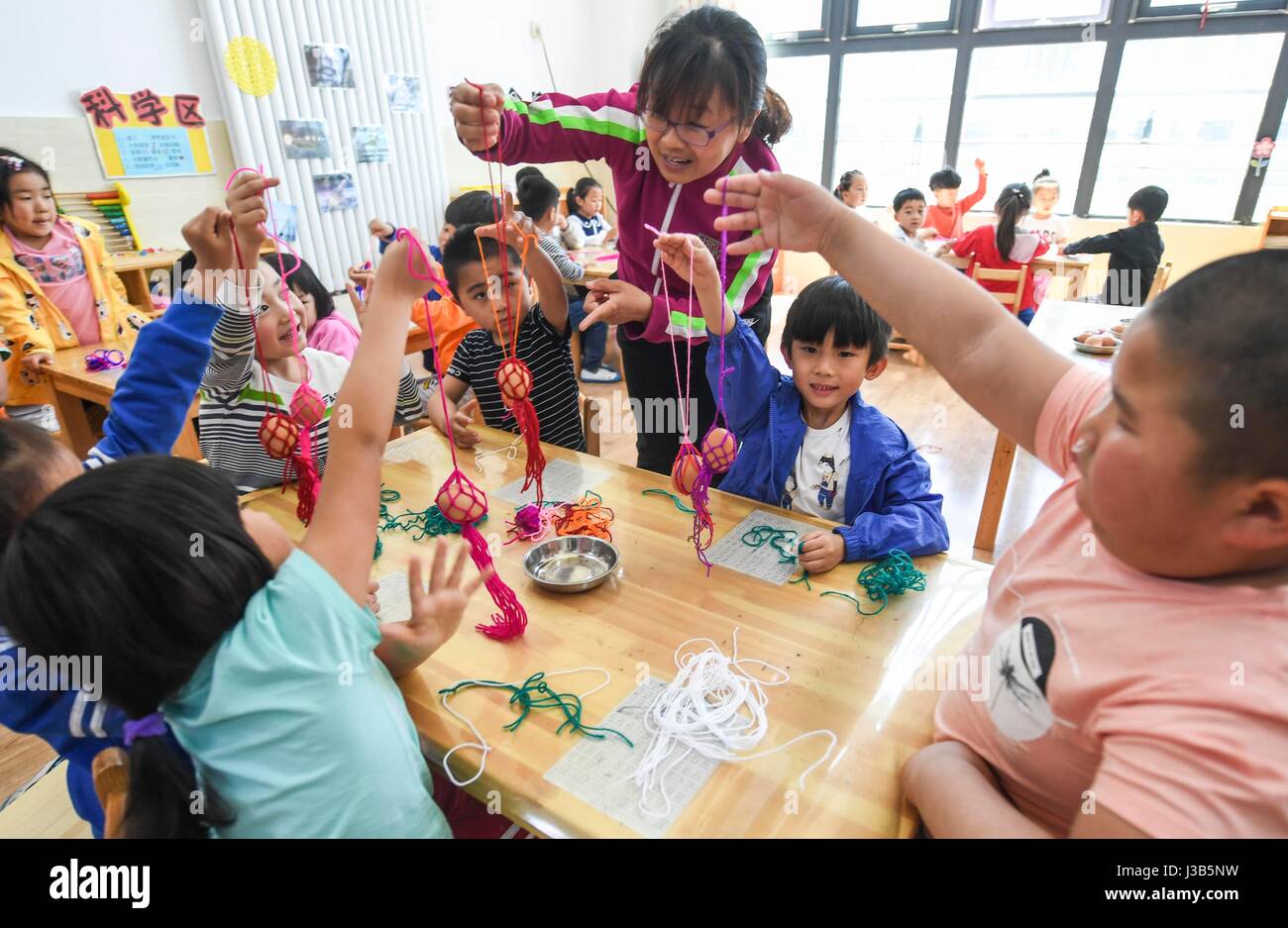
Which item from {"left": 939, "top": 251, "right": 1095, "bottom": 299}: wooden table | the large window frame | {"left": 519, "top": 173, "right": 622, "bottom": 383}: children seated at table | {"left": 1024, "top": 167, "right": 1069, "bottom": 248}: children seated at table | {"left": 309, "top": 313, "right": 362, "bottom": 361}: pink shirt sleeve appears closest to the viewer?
{"left": 309, "top": 313, "right": 362, "bottom": 361}: pink shirt sleeve

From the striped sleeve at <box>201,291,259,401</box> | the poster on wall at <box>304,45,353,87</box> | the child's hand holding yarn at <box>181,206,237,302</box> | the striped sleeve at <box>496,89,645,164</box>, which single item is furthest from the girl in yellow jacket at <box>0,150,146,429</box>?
the striped sleeve at <box>496,89,645,164</box>

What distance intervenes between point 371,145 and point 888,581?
4.81 m

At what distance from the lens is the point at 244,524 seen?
33.1 inches

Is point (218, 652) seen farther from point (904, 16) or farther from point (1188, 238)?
point (904, 16)

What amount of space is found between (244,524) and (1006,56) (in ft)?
23.6

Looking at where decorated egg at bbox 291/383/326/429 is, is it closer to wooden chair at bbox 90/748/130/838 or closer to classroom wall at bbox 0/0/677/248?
wooden chair at bbox 90/748/130/838

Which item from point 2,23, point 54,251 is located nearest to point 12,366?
point 54,251

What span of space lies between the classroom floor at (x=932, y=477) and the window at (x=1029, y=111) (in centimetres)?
238

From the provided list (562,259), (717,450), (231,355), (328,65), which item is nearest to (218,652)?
(717,450)

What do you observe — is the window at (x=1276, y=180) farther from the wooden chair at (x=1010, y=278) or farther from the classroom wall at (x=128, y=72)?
the classroom wall at (x=128, y=72)

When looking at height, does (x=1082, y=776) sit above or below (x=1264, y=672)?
below

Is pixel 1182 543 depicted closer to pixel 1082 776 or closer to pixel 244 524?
pixel 1082 776

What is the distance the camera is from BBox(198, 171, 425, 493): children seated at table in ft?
5.42

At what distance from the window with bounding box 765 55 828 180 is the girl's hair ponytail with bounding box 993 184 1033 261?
244 centimetres
